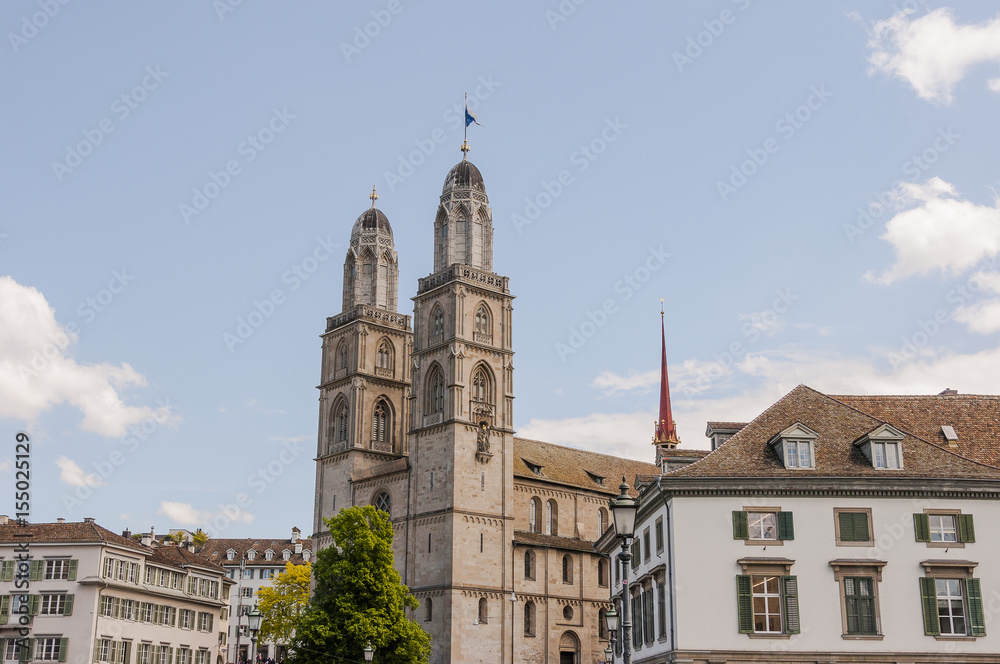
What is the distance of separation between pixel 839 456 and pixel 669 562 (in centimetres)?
752

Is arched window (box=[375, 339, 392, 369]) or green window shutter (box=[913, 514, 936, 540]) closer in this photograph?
green window shutter (box=[913, 514, 936, 540])

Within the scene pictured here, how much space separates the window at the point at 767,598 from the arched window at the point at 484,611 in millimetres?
43779

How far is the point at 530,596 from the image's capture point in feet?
280

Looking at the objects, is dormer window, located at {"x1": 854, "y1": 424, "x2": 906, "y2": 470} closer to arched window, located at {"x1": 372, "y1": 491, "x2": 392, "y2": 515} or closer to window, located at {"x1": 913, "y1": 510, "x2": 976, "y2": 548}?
window, located at {"x1": 913, "y1": 510, "x2": 976, "y2": 548}

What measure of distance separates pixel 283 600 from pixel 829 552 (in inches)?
2212

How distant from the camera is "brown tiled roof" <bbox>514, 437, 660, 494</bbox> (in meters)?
92.6

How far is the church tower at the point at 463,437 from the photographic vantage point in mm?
80625

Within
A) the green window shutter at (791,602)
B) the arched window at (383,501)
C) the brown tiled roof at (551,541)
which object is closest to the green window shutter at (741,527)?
the green window shutter at (791,602)

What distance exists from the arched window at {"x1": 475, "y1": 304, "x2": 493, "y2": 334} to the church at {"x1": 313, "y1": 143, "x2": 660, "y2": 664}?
13 centimetres

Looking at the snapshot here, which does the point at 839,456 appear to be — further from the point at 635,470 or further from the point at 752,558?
the point at 635,470

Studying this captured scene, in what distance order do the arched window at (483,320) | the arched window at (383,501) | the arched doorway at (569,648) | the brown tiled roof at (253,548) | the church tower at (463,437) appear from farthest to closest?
the brown tiled roof at (253,548) → the arched window at (383,501) → the arched window at (483,320) → the arched doorway at (569,648) → the church tower at (463,437)

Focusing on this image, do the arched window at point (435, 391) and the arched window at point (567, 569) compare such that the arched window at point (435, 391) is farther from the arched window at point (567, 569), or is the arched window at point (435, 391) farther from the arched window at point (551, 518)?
the arched window at point (567, 569)

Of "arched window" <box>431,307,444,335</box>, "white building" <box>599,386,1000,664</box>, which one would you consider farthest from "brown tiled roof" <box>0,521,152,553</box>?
"white building" <box>599,386,1000,664</box>

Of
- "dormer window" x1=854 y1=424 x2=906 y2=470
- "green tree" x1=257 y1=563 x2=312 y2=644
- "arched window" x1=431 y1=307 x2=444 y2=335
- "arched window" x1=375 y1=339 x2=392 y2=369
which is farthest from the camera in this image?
"arched window" x1=375 y1=339 x2=392 y2=369
